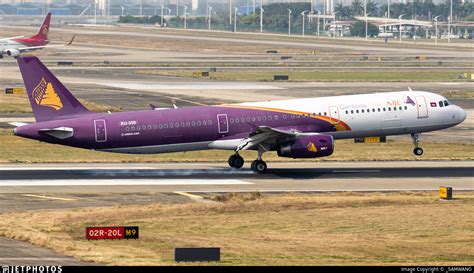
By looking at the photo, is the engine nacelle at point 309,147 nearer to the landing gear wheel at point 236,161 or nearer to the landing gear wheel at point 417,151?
the landing gear wheel at point 236,161

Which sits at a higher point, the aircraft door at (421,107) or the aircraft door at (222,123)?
the aircraft door at (421,107)

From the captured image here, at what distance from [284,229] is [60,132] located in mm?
19417

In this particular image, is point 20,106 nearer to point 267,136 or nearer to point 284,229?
point 267,136

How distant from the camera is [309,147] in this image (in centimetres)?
6325

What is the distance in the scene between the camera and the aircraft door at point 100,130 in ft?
205

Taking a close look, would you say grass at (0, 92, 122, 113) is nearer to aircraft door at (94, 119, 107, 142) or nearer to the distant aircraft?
aircraft door at (94, 119, 107, 142)

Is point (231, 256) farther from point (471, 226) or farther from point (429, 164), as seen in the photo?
point (429, 164)

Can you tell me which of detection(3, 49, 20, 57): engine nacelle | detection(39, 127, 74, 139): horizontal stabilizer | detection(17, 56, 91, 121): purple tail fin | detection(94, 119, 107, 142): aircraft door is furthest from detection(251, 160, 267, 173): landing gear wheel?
detection(3, 49, 20, 57): engine nacelle

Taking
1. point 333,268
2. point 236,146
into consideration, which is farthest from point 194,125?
point 333,268

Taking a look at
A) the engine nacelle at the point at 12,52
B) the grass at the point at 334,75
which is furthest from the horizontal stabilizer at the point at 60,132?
the engine nacelle at the point at 12,52

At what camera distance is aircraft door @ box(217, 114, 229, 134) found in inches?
2547

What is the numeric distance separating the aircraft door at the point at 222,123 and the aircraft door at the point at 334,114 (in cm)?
663

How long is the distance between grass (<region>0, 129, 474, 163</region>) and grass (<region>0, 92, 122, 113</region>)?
24.4 m

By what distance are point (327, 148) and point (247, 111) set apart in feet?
18.7
